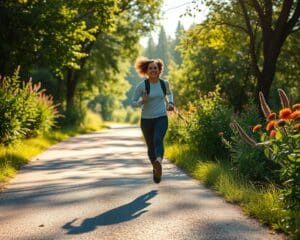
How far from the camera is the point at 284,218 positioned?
632cm

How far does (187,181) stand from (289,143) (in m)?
4.25

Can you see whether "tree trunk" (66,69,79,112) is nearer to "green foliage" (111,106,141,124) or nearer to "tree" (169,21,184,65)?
"tree" (169,21,184,65)

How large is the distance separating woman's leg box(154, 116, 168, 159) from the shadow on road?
4.53 ft

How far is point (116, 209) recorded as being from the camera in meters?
7.62

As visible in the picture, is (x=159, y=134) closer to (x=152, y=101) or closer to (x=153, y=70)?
(x=152, y=101)

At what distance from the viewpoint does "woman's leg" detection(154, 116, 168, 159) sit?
9.49m

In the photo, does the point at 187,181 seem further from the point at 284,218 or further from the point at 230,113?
the point at 284,218

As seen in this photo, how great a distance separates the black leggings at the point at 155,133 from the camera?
955 centimetres

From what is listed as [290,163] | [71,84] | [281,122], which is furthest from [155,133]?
[71,84]

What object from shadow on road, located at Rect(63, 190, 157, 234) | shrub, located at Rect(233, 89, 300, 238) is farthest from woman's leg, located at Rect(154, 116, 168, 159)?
shrub, located at Rect(233, 89, 300, 238)

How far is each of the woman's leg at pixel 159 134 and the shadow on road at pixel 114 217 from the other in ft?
4.53

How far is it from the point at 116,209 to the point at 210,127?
5.52 meters


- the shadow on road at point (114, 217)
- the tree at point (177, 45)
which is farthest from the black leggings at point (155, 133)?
the tree at point (177, 45)

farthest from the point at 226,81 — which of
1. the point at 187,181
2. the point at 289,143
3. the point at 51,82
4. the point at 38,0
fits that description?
the point at 289,143
